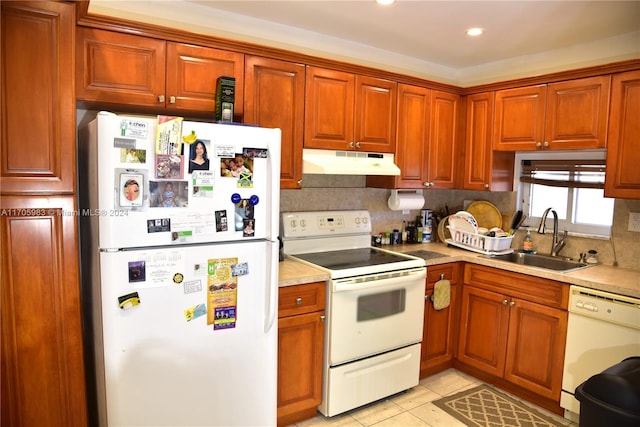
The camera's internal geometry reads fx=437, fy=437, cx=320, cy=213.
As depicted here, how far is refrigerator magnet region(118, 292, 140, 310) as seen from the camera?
181cm

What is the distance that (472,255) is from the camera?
3.22 metres

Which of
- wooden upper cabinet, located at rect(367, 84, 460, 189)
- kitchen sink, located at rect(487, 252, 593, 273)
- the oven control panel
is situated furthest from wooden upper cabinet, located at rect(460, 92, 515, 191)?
the oven control panel

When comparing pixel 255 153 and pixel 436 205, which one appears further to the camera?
pixel 436 205

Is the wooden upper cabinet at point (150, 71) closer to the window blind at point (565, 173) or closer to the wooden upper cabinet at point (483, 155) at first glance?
the wooden upper cabinet at point (483, 155)

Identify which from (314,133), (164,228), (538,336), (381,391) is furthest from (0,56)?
(538,336)

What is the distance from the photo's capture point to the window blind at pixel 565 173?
9.91ft

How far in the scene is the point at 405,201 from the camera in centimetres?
346

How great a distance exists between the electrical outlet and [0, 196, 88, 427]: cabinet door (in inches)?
129

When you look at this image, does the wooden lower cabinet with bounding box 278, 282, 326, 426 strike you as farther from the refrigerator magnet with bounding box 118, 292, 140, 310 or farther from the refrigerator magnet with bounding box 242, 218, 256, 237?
the refrigerator magnet with bounding box 118, 292, 140, 310

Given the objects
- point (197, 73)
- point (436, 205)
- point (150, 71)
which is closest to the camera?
point (150, 71)

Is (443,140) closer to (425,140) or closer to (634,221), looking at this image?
(425,140)

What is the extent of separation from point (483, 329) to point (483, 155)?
132 centimetres

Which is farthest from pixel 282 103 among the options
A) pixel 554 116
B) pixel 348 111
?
pixel 554 116

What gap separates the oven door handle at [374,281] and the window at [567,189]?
1.25 meters
